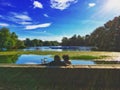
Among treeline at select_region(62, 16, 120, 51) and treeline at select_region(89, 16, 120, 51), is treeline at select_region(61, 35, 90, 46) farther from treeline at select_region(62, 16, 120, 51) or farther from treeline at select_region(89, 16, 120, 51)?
treeline at select_region(89, 16, 120, 51)

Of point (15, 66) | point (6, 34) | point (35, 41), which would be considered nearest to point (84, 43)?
point (35, 41)
